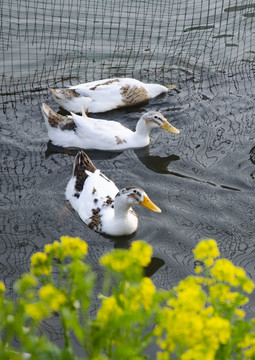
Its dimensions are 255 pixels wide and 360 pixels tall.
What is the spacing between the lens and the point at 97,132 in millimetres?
7219

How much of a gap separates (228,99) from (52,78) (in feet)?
9.15

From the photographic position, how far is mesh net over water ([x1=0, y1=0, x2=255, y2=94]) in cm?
945

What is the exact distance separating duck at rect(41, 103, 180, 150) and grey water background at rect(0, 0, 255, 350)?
11 cm

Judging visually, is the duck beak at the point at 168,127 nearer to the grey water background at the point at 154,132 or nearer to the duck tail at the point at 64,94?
the grey water background at the point at 154,132

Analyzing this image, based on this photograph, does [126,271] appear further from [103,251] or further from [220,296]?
[103,251]

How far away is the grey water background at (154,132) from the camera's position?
18.4ft

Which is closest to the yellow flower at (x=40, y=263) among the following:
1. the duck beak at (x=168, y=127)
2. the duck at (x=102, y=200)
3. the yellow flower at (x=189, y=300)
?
the yellow flower at (x=189, y=300)

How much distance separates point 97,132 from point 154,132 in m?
1.06

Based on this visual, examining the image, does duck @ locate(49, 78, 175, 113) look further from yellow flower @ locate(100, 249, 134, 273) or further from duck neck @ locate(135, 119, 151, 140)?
yellow flower @ locate(100, 249, 134, 273)

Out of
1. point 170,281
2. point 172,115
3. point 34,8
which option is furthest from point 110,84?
point 170,281

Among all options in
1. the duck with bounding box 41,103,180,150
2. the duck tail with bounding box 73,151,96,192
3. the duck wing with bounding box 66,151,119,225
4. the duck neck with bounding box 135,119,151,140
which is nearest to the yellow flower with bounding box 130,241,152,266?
the duck wing with bounding box 66,151,119,225

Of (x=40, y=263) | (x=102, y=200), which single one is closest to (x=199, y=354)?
(x=40, y=263)

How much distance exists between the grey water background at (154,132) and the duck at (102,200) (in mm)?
107

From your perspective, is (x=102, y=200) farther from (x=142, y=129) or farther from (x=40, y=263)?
(x=40, y=263)
